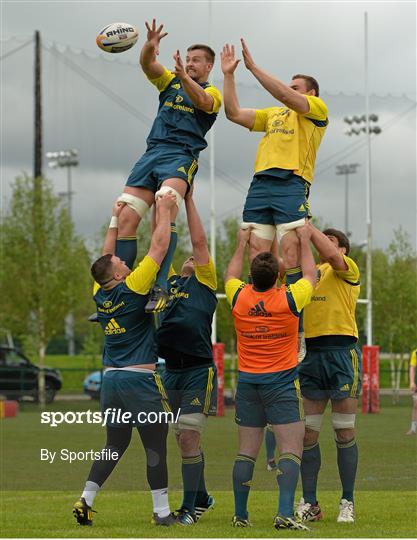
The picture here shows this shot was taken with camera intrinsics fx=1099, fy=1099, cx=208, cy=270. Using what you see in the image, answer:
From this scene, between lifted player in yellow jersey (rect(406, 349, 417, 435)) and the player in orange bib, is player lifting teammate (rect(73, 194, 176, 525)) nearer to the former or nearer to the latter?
the player in orange bib

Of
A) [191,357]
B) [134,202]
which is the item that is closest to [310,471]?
[191,357]

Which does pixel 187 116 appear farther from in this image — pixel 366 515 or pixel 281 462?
pixel 366 515

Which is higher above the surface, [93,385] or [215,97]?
[215,97]

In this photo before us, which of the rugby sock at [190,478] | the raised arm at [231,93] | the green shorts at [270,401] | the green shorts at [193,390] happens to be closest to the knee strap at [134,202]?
the raised arm at [231,93]

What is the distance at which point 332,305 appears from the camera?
9.79 metres

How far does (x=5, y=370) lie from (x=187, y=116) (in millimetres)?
26024

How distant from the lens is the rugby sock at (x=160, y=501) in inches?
348

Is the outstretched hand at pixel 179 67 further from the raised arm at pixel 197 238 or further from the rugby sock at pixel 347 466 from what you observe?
the rugby sock at pixel 347 466

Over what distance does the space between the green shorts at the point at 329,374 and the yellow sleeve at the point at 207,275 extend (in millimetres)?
1085

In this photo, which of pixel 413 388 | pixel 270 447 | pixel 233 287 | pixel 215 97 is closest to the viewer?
pixel 233 287

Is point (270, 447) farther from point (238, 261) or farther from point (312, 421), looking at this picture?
point (238, 261)

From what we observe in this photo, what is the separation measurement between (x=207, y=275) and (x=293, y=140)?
54.3 inches

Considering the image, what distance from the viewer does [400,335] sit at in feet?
118

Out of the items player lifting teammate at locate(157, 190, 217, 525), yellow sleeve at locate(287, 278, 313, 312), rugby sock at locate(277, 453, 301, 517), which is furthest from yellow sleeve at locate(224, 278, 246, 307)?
rugby sock at locate(277, 453, 301, 517)
